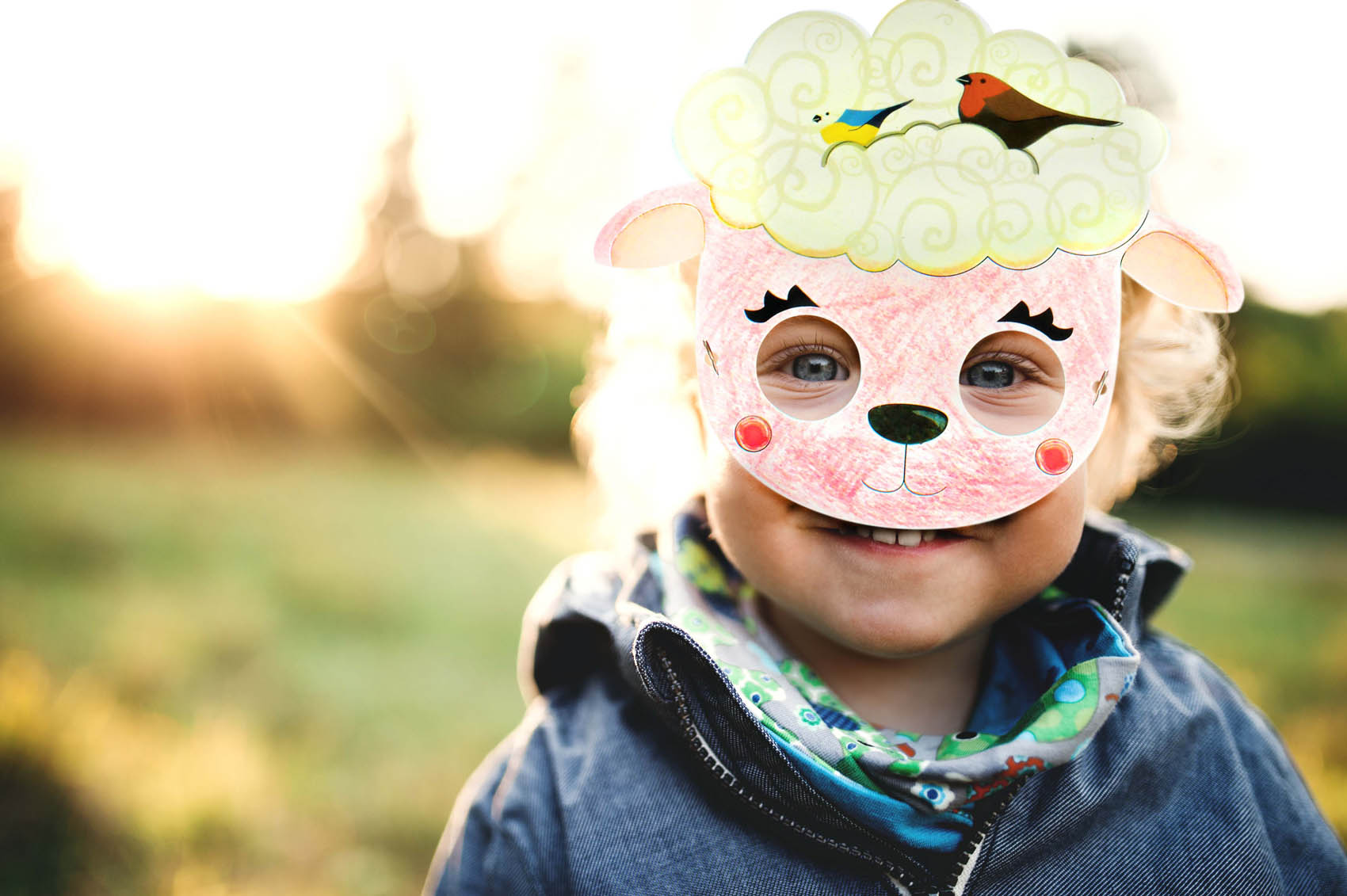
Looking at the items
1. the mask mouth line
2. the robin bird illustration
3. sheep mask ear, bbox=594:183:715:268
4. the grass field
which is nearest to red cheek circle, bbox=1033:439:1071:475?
the mask mouth line

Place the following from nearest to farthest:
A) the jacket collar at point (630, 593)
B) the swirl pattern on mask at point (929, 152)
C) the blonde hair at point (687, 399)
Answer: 1. the swirl pattern on mask at point (929, 152)
2. the jacket collar at point (630, 593)
3. the blonde hair at point (687, 399)

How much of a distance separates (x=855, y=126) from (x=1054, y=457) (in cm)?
42

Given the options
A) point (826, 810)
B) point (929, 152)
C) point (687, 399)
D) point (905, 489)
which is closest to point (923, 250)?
point (929, 152)

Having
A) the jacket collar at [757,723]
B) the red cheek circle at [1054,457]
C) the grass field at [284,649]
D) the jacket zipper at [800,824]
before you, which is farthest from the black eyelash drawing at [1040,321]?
the grass field at [284,649]

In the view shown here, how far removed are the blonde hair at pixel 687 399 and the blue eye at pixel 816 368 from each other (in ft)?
0.83

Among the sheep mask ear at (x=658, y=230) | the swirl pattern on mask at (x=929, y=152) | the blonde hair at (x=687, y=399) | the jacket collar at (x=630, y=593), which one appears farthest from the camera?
the blonde hair at (x=687, y=399)

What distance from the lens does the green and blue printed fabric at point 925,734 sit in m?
1.00

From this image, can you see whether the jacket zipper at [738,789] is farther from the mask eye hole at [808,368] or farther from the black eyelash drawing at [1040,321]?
the black eyelash drawing at [1040,321]

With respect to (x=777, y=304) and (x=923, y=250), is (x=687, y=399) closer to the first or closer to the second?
(x=777, y=304)

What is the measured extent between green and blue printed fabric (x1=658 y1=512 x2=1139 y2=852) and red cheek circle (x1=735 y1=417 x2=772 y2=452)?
261 millimetres

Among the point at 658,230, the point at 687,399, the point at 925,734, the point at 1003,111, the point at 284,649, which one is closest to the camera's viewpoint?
the point at 1003,111

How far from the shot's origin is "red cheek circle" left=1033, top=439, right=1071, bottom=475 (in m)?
1.00

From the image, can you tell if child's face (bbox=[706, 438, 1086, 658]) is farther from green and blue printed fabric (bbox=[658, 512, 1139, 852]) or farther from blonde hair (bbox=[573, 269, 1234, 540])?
blonde hair (bbox=[573, 269, 1234, 540])

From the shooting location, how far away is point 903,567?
1042mm
